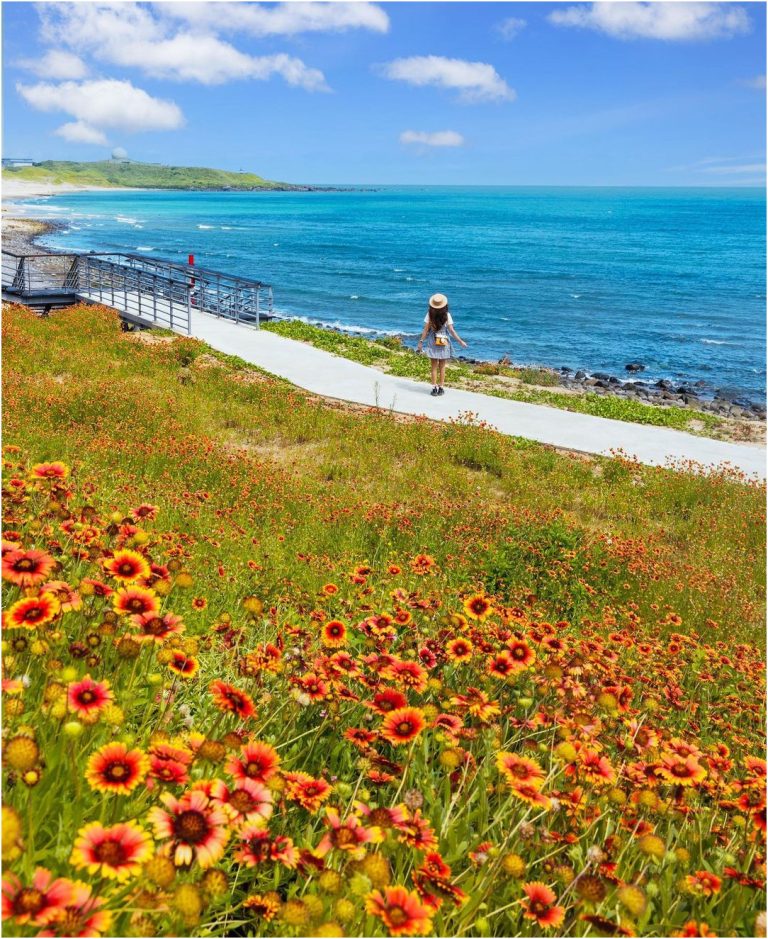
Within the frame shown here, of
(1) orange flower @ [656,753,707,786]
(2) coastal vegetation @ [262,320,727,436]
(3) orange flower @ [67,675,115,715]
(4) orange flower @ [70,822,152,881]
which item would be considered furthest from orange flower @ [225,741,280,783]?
(2) coastal vegetation @ [262,320,727,436]

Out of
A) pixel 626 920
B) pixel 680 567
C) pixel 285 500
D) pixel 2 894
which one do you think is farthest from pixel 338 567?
pixel 2 894

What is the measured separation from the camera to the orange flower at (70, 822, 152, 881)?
4.52ft

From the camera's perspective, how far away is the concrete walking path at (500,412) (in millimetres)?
11492

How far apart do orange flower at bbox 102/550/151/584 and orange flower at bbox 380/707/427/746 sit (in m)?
0.95

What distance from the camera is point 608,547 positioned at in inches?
289

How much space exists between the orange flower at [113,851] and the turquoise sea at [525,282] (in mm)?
28645

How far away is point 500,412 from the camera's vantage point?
43.2 feet

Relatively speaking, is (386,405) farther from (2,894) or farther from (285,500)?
(2,894)

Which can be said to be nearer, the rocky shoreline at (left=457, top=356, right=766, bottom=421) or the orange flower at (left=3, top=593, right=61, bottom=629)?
the orange flower at (left=3, top=593, right=61, bottom=629)

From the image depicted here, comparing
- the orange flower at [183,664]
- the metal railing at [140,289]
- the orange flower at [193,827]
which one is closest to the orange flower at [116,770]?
the orange flower at [193,827]

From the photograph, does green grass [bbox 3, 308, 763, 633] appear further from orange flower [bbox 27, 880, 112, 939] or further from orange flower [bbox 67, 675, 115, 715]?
orange flower [bbox 27, 880, 112, 939]

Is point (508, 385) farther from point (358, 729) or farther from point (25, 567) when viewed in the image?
point (25, 567)

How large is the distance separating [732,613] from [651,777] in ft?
14.4

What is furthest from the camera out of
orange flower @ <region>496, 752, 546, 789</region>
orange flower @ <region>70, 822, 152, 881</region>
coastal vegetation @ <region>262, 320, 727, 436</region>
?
coastal vegetation @ <region>262, 320, 727, 436</region>
